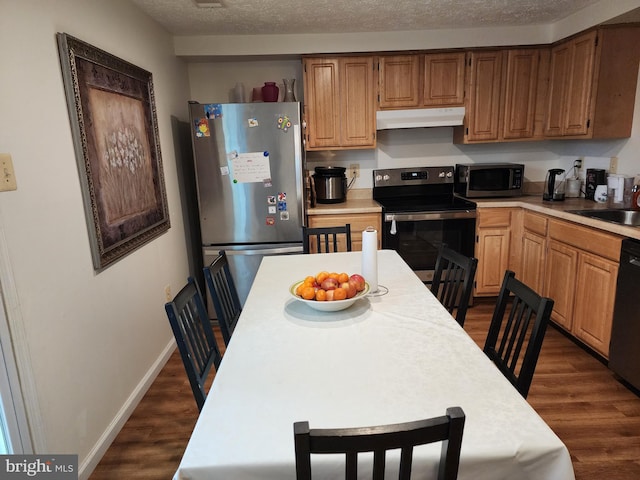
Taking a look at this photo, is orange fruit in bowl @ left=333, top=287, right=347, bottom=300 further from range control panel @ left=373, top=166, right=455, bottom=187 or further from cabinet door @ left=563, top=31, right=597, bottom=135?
cabinet door @ left=563, top=31, right=597, bottom=135

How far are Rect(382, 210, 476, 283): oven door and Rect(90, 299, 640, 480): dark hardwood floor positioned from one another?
A: 107 centimetres

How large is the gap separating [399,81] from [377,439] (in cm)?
325

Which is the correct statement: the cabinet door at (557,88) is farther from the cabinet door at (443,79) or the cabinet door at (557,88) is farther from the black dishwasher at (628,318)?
the black dishwasher at (628,318)

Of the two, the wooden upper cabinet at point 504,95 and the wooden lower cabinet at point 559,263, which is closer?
the wooden lower cabinet at point 559,263

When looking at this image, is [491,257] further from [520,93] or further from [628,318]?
Answer: [520,93]

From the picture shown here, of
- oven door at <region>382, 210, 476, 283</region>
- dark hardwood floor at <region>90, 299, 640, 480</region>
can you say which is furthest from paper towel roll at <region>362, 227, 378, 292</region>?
oven door at <region>382, 210, 476, 283</region>

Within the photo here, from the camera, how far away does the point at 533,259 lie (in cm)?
319

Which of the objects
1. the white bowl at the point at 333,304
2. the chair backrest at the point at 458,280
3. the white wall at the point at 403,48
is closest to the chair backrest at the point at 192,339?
the white bowl at the point at 333,304

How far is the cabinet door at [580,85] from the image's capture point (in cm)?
296

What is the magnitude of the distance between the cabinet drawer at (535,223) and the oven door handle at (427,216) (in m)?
0.39

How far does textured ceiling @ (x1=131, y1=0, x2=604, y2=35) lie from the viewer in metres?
2.64

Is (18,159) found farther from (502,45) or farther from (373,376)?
(502,45)

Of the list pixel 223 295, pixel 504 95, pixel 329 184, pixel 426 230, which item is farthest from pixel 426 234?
pixel 223 295

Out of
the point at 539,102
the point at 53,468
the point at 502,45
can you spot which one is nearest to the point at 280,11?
the point at 502,45
